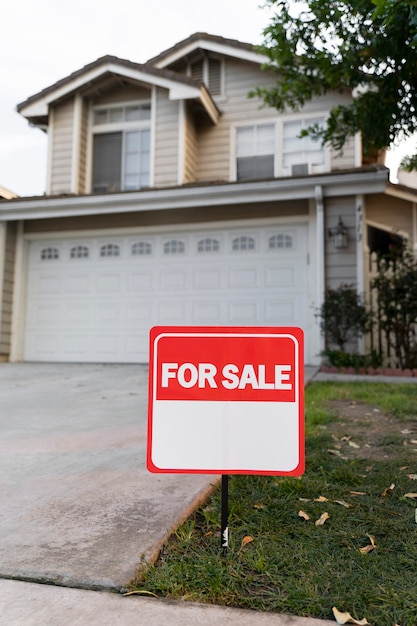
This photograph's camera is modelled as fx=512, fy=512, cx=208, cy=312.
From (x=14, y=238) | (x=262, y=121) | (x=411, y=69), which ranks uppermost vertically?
(x=262, y=121)

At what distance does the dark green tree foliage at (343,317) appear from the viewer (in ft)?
25.7


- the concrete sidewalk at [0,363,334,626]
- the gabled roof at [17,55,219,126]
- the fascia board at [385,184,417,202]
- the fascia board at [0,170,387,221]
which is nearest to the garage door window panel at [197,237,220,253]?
the fascia board at [0,170,387,221]

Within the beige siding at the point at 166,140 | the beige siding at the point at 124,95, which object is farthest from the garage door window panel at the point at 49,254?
the beige siding at the point at 124,95

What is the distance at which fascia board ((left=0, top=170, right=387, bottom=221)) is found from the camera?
27.6 ft

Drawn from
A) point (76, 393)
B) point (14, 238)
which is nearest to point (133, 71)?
point (14, 238)

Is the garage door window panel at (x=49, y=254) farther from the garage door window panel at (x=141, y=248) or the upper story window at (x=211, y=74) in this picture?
the upper story window at (x=211, y=74)

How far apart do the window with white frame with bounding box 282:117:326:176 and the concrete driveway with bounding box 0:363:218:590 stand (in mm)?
7287

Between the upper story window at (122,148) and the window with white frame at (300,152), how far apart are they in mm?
2930

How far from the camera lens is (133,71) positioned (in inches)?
418

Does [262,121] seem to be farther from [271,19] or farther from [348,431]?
[348,431]

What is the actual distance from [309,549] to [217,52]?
36.8ft

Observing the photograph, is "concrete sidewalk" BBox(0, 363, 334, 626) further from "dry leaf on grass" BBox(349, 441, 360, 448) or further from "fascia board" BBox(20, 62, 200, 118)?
"fascia board" BBox(20, 62, 200, 118)

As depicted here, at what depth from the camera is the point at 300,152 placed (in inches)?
417

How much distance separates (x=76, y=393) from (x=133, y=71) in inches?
300
